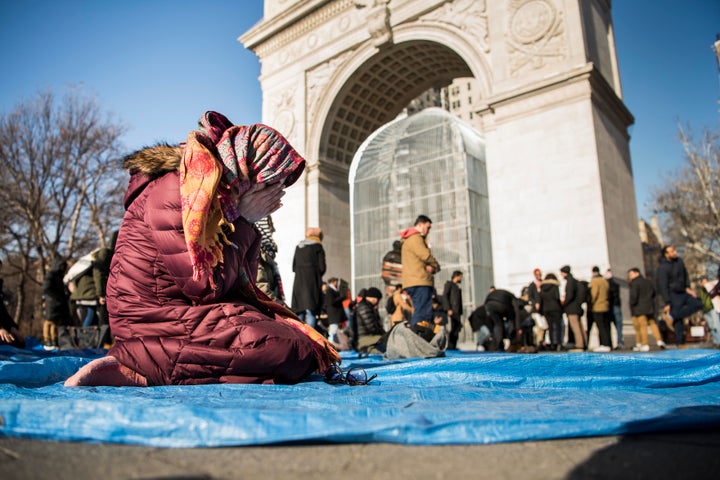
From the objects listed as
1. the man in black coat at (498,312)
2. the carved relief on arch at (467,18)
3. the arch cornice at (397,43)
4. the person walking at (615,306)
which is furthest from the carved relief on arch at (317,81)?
the person walking at (615,306)

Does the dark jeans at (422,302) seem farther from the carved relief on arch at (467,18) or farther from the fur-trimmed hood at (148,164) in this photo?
the carved relief on arch at (467,18)

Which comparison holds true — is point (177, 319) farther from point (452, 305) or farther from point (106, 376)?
point (452, 305)

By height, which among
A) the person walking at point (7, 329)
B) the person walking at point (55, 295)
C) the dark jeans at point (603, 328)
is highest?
the person walking at point (55, 295)

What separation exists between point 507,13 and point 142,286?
12695 millimetres

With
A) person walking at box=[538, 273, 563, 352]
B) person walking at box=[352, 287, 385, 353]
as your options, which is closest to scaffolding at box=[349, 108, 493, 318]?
person walking at box=[538, 273, 563, 352]

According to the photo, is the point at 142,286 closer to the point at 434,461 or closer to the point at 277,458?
the point at 277,458

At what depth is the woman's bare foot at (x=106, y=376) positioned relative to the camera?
7.04 feet

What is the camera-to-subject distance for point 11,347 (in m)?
5.39

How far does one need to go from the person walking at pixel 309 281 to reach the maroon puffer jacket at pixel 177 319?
4.36m

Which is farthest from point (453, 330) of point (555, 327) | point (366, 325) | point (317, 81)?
point (317, 81)

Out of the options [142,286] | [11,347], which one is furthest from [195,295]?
[11,347]

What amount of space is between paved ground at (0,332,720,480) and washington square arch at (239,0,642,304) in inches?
400

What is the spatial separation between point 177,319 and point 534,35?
479 inches

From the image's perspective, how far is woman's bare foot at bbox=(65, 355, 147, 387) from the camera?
2.15 metres
